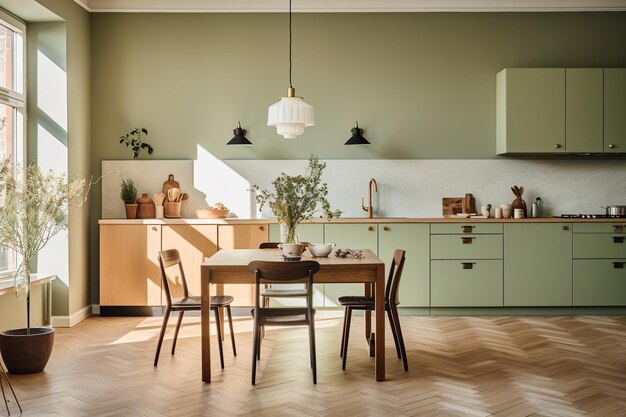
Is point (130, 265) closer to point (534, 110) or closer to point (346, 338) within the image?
point (346, 338)

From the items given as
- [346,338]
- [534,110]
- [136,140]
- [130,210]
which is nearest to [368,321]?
[346,338]

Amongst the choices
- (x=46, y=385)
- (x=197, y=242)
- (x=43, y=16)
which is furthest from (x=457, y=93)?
(x=46, y=385)

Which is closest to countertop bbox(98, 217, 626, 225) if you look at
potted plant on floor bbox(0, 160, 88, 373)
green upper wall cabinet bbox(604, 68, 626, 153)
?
green upper wall cabinet bbox(604, 68, 626, 153)

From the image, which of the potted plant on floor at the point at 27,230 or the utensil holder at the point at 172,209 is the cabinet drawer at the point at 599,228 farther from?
the potted plant on floor at the point at 27,230

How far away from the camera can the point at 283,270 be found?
399 cm

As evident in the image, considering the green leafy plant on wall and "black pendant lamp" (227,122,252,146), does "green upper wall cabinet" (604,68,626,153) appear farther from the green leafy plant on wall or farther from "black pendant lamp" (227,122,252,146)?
the green leafy plant on wall

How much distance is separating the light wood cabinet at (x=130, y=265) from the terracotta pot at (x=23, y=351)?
1970 millimetres

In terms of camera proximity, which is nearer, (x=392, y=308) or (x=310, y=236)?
(x=392, y=308)

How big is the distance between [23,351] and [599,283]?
5.31 meters

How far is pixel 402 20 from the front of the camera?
695cm

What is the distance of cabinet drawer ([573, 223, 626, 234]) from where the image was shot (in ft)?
21.0

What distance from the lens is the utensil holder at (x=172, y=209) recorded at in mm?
6702

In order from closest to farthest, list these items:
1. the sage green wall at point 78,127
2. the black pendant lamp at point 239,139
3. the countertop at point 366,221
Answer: the sage green wall at point 78,127 < the countertop at point 366,221 < the black pendant lamp at point 239,139

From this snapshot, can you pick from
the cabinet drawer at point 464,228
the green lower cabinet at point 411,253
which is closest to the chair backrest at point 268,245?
the green lower cabinet at point 411,253
